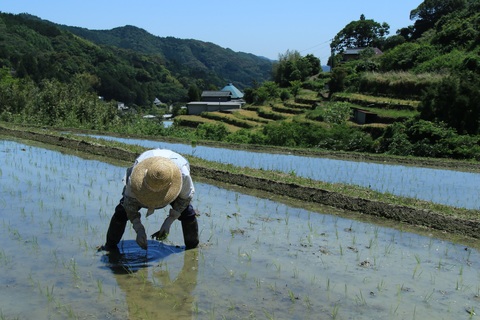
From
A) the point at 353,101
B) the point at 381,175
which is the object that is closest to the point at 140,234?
the point at 381,175

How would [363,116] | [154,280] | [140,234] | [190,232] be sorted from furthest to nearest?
1. [363,116]
2. [190,232]
3. [140,234]
4. [154,280]

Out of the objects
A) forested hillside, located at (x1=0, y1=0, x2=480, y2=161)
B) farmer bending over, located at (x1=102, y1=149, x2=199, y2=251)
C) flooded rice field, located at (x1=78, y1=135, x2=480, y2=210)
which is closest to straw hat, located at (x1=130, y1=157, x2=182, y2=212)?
farmer bending over, located at (x1=102, y1=149, x2=199, y2=251)

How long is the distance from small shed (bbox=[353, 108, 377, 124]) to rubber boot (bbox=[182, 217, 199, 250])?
18372 mm

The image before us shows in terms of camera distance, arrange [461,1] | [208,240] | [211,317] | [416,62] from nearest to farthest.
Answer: [211,317] → [208,240] → [416,62] → [461,1]

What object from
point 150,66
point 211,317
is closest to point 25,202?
point 211,317

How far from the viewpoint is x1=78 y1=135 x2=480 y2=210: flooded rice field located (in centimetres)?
761

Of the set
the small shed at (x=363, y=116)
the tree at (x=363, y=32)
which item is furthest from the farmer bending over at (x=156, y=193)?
the tree at (x=363, y=32)

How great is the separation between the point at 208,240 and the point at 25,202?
8.67ft

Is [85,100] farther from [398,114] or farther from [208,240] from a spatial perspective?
[208,240]

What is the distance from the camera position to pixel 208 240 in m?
4.95

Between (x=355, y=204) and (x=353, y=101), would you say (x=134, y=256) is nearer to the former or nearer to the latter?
(x=355, y=204)

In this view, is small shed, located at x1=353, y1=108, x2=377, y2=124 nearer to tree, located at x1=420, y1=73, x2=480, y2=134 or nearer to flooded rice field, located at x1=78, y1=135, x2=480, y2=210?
tree, located at x1=420, y1=73, x2=480, y2=134

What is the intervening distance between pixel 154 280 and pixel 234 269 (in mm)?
636

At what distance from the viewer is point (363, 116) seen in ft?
74.6
